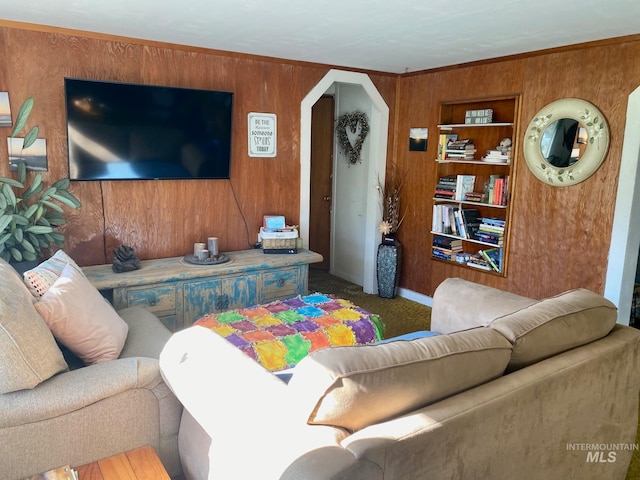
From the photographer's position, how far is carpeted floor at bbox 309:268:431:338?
4316 millimetres

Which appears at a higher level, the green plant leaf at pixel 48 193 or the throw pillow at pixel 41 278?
the green plant leaf at pixel 48 193

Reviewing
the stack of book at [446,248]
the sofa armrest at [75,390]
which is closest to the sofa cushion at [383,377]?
the sofa armrest at [75,390]

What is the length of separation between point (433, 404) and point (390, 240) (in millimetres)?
3700

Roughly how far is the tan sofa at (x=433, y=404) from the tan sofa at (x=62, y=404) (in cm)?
12

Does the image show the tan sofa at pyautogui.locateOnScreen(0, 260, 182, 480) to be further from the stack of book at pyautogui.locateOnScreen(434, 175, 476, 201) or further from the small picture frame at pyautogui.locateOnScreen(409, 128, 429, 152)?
the small picture frame at pyautogui.locateOnScreen(409, 128, 429, 152)

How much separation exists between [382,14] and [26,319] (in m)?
2.39

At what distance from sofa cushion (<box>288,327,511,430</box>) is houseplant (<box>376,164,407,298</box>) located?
135 inches

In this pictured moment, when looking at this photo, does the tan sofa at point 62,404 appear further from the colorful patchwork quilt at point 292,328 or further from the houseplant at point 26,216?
the houseplant at point 26,216

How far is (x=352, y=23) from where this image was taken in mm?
3043

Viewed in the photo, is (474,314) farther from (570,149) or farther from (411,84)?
(411,84)

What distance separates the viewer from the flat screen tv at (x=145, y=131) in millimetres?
3439

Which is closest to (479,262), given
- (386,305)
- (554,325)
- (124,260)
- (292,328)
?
(386,305)

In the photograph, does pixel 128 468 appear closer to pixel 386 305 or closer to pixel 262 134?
pixel 262 134

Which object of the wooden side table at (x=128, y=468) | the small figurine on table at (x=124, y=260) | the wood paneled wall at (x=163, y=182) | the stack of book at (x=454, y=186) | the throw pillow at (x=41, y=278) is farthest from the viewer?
the stack of book at (x=454, y=186)
